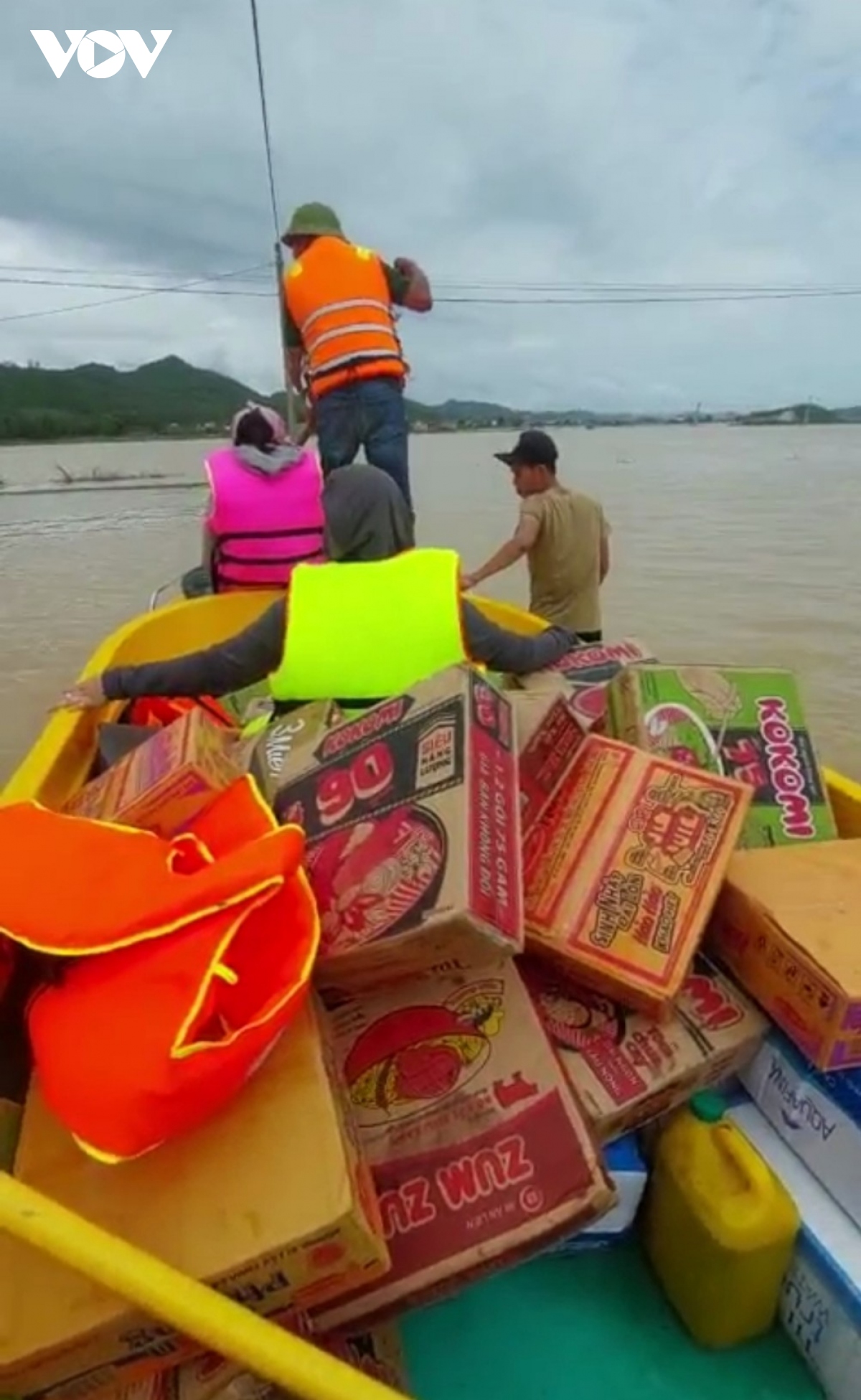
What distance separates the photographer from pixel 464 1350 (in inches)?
60.7

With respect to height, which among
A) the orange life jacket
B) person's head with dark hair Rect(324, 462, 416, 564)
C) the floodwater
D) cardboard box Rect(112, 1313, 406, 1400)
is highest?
person's head with dark hair Rect(324, 462, 416, 564)

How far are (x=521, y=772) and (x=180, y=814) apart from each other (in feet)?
1.86

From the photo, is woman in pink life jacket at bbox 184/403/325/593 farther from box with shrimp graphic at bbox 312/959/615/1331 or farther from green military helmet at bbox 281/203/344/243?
box with shrimp graphic at bbox 312/959/615/1331

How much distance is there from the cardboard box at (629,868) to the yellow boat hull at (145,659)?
2.14 ft

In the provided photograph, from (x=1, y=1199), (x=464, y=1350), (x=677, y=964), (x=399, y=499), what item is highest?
(x=399, y=499)

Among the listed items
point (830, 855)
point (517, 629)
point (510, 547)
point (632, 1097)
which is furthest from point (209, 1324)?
point (510, 547)

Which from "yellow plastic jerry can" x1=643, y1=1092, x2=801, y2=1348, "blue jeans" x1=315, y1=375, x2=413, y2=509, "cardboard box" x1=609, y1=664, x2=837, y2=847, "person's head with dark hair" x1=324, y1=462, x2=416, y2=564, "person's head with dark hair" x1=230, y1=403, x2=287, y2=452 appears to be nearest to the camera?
"yellow plastic jerry can" x1=643, y1=1092, x2=801, y2=1348

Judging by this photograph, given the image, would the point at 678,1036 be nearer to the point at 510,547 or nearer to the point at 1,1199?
the point at 1,1199

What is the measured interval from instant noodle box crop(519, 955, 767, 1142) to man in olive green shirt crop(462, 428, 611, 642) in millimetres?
3007

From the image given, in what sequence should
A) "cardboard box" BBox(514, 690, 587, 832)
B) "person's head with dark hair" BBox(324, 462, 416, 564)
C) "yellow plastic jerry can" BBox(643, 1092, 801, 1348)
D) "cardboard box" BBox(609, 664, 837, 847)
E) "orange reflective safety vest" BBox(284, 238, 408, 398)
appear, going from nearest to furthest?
1. "yellow plastic jerry can" BBox(643, 1092, 801, 1348)
2. "cardboard box" BBox(514, 690, 587, 832)
3. "cardboard box" BBox(609, 664, 837, 847)
4. "person's head with dark hair" BBox(324, 462, 416, 564)
5. "orange reflective safety vest" BBox(284, 238, 408, 398)

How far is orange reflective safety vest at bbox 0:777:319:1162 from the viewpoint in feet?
3.71

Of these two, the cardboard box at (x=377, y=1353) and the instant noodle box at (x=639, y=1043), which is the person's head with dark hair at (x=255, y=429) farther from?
the cardboard box at (x=377, y=1353)

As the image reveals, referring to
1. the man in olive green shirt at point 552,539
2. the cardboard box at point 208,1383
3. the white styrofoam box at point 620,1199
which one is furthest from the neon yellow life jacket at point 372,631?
the man in olive green shirt at point 552,539

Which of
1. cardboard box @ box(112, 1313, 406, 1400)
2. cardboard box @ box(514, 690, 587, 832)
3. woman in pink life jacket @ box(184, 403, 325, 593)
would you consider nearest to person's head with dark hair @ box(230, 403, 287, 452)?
woman in pink life jacket @ box(184, 403, 325, 593)
